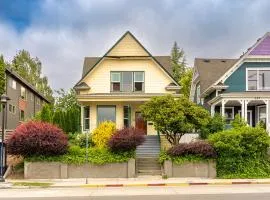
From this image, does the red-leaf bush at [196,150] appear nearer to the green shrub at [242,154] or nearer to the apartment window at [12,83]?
the green shrub at [242,154]

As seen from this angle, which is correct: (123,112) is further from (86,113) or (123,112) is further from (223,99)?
(223,99)

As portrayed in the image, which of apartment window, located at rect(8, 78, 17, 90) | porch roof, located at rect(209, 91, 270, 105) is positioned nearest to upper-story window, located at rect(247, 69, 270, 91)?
porch roof, located at rect(209, 91, 270, 105)

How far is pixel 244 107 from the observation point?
37031 millimetres

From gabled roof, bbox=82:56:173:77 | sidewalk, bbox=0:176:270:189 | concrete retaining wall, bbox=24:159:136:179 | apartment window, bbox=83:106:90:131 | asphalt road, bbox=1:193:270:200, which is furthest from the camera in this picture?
gabled roof, bbox=82:56:173:77

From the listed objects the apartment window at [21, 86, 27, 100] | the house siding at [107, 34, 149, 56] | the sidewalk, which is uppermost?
the house siding at [107, 34, 149, 56]

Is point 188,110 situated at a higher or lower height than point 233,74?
lower

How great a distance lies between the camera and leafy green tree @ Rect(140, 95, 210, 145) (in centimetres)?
3316

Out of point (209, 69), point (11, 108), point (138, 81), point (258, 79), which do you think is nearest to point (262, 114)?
point (258, 79)

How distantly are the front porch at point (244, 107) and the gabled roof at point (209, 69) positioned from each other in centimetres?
275

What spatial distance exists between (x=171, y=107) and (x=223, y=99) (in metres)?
5.65

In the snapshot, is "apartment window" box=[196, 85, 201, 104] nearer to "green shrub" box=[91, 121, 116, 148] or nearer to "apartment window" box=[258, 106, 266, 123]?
"apartment window" box=[258, 106, 266, 123]

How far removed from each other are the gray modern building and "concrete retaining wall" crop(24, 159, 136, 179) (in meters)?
20.5

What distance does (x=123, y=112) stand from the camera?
40688mm

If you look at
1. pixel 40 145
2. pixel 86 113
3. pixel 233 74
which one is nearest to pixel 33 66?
pixel 86 113
